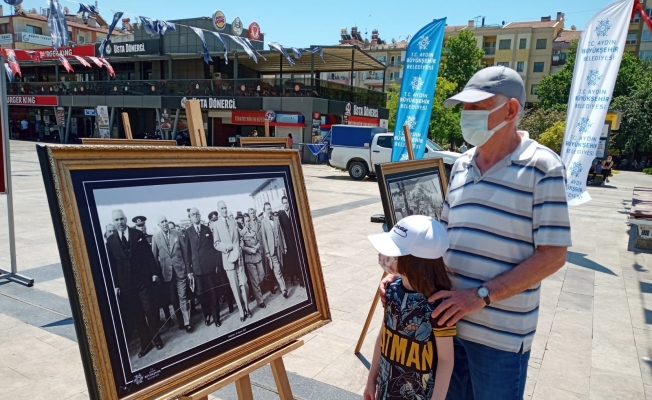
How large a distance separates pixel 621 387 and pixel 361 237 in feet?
15.8

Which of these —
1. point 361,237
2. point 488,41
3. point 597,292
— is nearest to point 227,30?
point 361,237

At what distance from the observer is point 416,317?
64.6 inches

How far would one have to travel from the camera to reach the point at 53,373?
3.08 meters

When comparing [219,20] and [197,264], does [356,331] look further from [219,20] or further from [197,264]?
[219,20]

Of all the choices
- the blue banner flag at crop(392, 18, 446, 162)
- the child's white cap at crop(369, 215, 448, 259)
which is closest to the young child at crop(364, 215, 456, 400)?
the child's white cap at crop(369, 215, 448, 259)

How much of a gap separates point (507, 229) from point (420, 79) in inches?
232

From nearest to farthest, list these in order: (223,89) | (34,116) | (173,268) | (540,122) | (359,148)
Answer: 1. (173,268)
2. (359,148)
3. (223,89)
4. (540,122)
5. (34,116)

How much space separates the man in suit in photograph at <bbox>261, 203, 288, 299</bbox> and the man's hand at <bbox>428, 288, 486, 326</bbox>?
0.68 m

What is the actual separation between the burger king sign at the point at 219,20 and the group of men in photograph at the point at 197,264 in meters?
26.0

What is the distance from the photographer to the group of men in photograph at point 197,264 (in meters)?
1.38

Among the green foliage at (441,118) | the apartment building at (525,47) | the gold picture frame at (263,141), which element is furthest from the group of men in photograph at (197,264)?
the apartment building at (525,47)

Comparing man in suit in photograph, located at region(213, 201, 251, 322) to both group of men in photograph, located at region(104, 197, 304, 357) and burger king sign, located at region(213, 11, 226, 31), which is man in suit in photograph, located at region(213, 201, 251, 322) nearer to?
group of men in photograph, located at region(104, 197, 304, 357)

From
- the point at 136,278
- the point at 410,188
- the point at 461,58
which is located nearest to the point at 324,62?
the point at 410,188

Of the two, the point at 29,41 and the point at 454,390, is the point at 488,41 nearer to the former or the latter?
the point at 29,41
